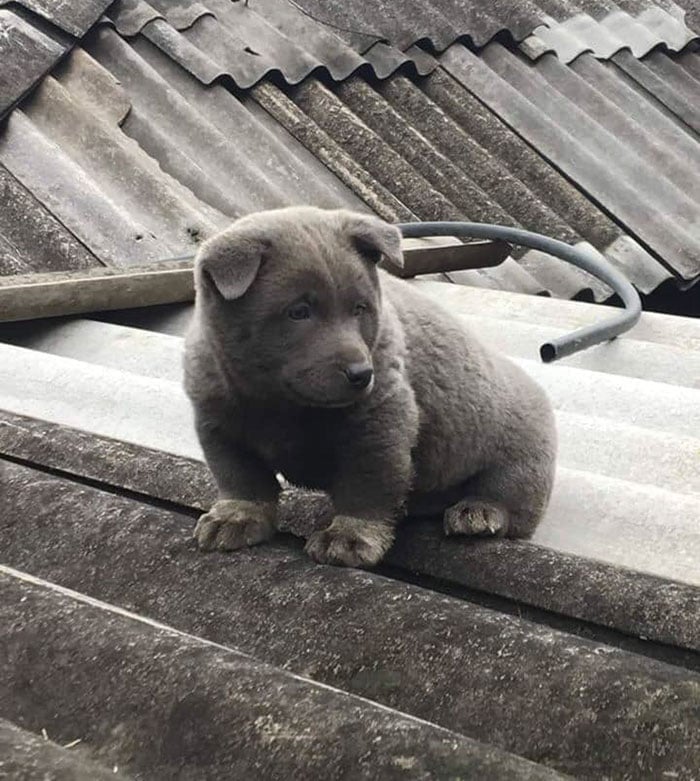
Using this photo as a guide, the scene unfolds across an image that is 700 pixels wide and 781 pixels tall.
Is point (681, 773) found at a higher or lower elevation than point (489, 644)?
higher

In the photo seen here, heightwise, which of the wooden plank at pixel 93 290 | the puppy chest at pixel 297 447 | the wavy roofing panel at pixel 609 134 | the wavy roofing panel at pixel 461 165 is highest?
the wavy roofing panel at pixel 609 134

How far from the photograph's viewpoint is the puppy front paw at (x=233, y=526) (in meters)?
2.66

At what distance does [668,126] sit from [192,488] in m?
5.80

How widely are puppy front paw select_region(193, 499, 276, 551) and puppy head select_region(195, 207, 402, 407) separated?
0.28 m

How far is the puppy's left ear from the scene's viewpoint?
3.00 metres

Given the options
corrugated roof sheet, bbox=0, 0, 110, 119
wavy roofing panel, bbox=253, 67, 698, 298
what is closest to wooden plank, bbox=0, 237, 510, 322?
corrugated roof sheet, bbox=0, 0, 110, 119

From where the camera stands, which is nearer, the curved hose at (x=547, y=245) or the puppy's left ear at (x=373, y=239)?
the puppy's left ear at (x=373, y=239)

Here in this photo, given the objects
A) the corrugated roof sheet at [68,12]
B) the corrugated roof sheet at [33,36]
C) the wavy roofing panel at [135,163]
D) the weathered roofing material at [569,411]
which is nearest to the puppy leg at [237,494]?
the weathered roofing material at [569,411]

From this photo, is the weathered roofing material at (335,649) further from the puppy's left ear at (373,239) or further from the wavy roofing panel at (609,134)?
the wavy roofing panel at (609,134)

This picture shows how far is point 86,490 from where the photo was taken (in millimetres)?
2795

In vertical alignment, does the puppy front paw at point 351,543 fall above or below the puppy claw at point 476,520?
below

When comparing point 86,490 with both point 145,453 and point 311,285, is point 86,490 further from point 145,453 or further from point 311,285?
point 311,285

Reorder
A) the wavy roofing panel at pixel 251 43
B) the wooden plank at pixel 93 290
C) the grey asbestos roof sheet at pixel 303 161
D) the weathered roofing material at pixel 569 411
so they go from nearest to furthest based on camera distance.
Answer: the weathered roofing material at pixel 569 411, the wooden plank at pixel 93 290, the grey asbestos roof sheet at pixel 303 161, the wavy roofing panel at pixel 251 43

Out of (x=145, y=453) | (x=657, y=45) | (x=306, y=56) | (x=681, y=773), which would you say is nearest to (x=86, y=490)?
(x=145, y=453)
